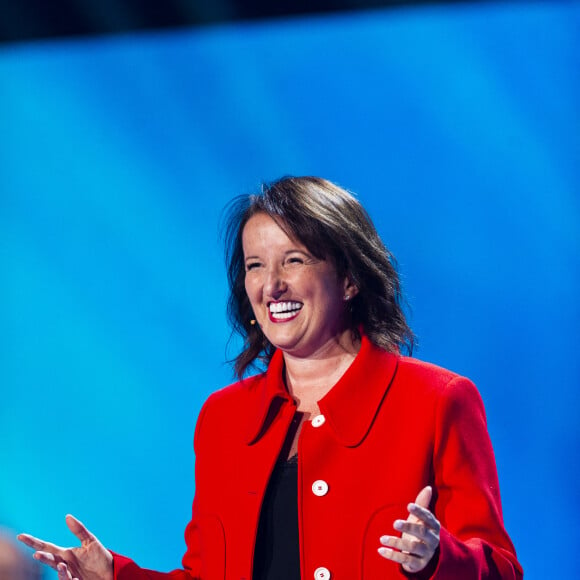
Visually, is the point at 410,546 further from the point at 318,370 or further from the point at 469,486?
the point at 318,370

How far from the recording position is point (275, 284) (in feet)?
5.86

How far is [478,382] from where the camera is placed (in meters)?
2.42

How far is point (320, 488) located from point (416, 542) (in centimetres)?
31

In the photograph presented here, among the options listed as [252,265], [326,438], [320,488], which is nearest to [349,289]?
[252,265]

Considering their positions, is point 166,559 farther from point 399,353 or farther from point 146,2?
point 146,2

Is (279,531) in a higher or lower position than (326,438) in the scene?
lower

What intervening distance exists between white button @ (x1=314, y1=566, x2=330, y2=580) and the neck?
0.35 meters

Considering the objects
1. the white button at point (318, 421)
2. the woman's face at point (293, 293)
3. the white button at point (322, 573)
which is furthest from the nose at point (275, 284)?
the white button at point (322, 573)

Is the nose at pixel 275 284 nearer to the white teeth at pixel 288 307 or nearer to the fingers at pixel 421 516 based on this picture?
the white teeth at pixel 288 307

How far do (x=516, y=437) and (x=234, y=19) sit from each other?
155 cm

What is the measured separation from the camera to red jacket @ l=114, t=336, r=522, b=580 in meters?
1.59

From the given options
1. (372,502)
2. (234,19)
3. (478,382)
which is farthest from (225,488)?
(234,19)

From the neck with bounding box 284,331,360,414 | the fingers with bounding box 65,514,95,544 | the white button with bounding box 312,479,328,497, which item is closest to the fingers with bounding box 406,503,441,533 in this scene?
the white button with bounding box 312,479,328,497

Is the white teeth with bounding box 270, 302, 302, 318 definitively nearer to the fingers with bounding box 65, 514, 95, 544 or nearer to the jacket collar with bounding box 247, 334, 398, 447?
the jacket collar with bounding box 247, 334, 398, 447
